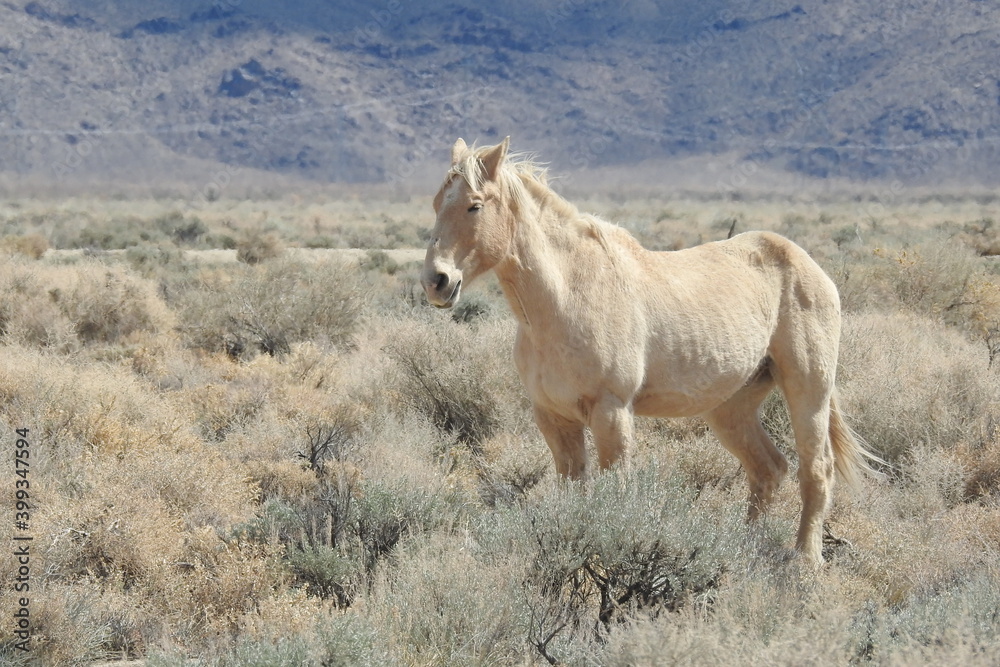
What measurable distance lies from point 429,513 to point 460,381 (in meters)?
2.92

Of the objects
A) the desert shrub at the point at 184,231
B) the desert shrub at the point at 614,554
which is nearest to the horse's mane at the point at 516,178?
the desert shrub at the point at 614,554


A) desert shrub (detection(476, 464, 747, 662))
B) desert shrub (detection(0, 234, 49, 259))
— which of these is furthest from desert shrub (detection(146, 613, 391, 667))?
desert shrub (detection(0, 234, 49, 259))

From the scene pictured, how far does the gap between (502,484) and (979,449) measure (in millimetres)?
3475

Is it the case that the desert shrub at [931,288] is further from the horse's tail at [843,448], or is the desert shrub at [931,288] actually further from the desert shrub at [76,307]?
the desert shrub at [76,307]

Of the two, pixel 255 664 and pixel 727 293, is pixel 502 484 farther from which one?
pixel 255 664

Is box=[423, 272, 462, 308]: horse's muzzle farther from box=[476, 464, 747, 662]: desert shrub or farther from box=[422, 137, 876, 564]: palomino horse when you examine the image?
box=[476, 464, 747, 662]: desert shrub

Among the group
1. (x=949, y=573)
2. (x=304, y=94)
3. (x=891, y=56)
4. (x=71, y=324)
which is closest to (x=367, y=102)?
(x=304, y=94)

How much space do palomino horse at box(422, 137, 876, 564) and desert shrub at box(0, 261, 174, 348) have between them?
7.64 meters

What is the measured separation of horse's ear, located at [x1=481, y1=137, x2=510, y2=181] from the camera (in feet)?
17.1

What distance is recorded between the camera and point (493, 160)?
525 cm

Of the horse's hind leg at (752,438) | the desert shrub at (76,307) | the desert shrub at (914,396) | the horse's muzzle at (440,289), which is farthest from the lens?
the desert shrub at (76,307)

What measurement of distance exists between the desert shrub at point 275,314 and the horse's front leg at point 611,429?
22.4 ft

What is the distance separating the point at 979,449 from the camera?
283 inches

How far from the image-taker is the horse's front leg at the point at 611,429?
5098mm
